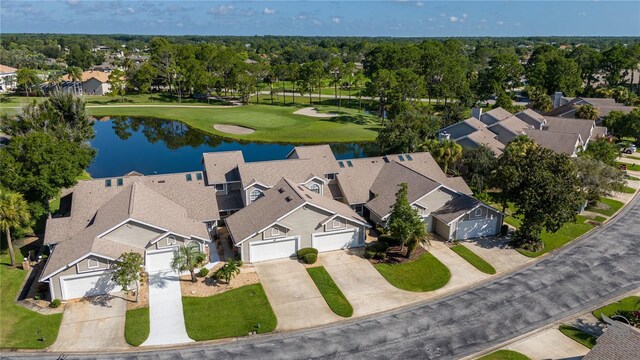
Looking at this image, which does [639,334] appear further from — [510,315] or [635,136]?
[635,136]

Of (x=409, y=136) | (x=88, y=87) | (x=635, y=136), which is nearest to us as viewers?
(x=409, y=136)

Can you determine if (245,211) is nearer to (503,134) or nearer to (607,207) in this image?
(607,207)

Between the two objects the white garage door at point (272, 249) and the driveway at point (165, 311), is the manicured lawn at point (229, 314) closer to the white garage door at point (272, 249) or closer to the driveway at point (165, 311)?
the driveway at point (165, 311)

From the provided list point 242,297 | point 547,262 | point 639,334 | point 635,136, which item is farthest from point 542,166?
point 635,136

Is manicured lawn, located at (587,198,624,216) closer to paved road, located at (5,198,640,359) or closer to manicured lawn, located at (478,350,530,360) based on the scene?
paved road, located at (5,198,640,359)

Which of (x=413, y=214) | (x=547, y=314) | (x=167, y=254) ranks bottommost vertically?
(x=547, y=314)

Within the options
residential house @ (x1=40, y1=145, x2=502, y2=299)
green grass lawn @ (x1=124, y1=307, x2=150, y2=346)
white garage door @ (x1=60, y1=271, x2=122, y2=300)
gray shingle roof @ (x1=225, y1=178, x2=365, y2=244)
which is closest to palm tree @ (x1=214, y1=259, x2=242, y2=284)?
residential house @ (x1=40, y1=145, x2=502, y2=299)

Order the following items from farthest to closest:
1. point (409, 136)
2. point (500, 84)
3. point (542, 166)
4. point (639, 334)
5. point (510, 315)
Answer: point (500, 84) < point (409, 136) < point (542, 166) < point (510, 315) < point (639, 334)

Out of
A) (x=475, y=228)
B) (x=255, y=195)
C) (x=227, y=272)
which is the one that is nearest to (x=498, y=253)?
(x=475, y=228)
